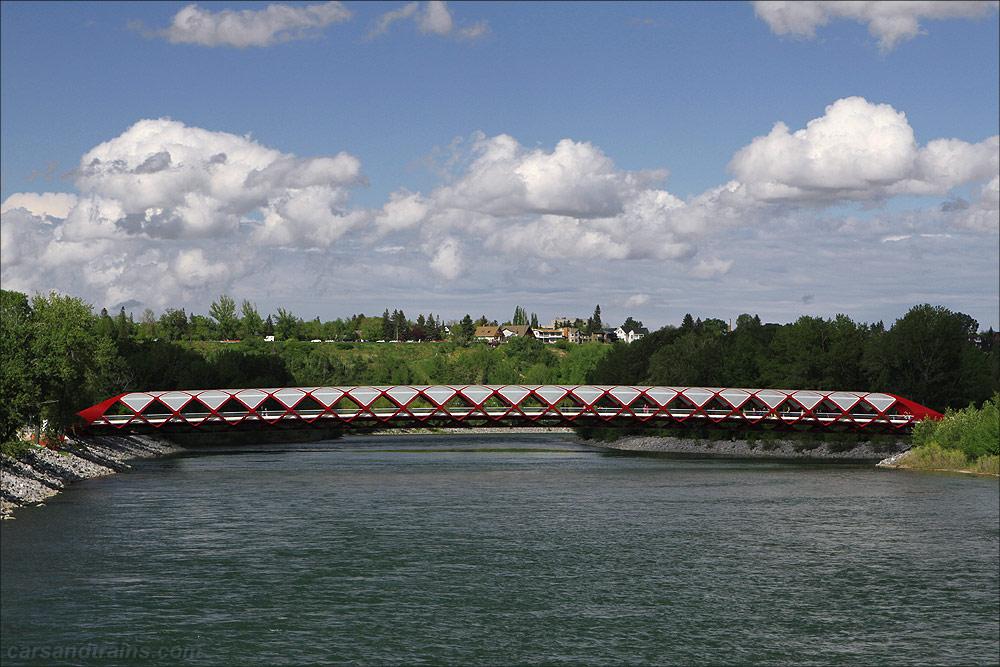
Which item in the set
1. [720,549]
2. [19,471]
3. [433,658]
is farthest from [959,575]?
[19,471]

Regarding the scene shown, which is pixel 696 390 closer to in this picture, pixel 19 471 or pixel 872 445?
pixel 872 445

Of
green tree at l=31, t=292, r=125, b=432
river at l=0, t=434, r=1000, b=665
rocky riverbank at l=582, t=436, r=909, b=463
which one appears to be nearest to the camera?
river at l=0, t=434, r=1000, b=665

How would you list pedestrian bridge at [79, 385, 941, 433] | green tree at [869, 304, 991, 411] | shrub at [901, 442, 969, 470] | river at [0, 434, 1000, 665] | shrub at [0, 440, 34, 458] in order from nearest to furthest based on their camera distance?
river at [0, 434, 1000, 665] → shrub at [0, 440, 34, 458] → shrub at [901, 442, 969, 470] → pedestrian bridge at [79, 385, 941, 433] → green tree at [869, 304, 991, 411]

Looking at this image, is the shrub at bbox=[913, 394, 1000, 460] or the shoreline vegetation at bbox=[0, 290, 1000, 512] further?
the shrub at bbox=[913, 394, 1000, 460]

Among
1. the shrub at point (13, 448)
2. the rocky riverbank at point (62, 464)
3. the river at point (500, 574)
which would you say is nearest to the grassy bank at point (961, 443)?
the river at point (500, 574)

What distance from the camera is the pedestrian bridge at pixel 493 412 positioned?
3568 inches

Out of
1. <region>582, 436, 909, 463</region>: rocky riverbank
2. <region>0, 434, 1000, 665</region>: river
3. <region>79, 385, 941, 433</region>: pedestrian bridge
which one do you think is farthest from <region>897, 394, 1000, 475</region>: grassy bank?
<region>0, 434, 1000, 665</region>: river

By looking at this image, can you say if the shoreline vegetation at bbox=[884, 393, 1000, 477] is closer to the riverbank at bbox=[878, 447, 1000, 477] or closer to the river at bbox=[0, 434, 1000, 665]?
the riverbank at bbox=[878, 447, 1000, 477]

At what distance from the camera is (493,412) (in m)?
103

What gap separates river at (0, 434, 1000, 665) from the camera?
3219cm

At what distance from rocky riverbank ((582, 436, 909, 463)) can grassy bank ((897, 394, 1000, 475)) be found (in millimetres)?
7644

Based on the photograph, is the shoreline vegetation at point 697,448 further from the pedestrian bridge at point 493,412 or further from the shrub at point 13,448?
the pedestrian bridge at point 493,412

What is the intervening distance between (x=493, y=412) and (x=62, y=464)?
144 feet

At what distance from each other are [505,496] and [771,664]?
35.6m
